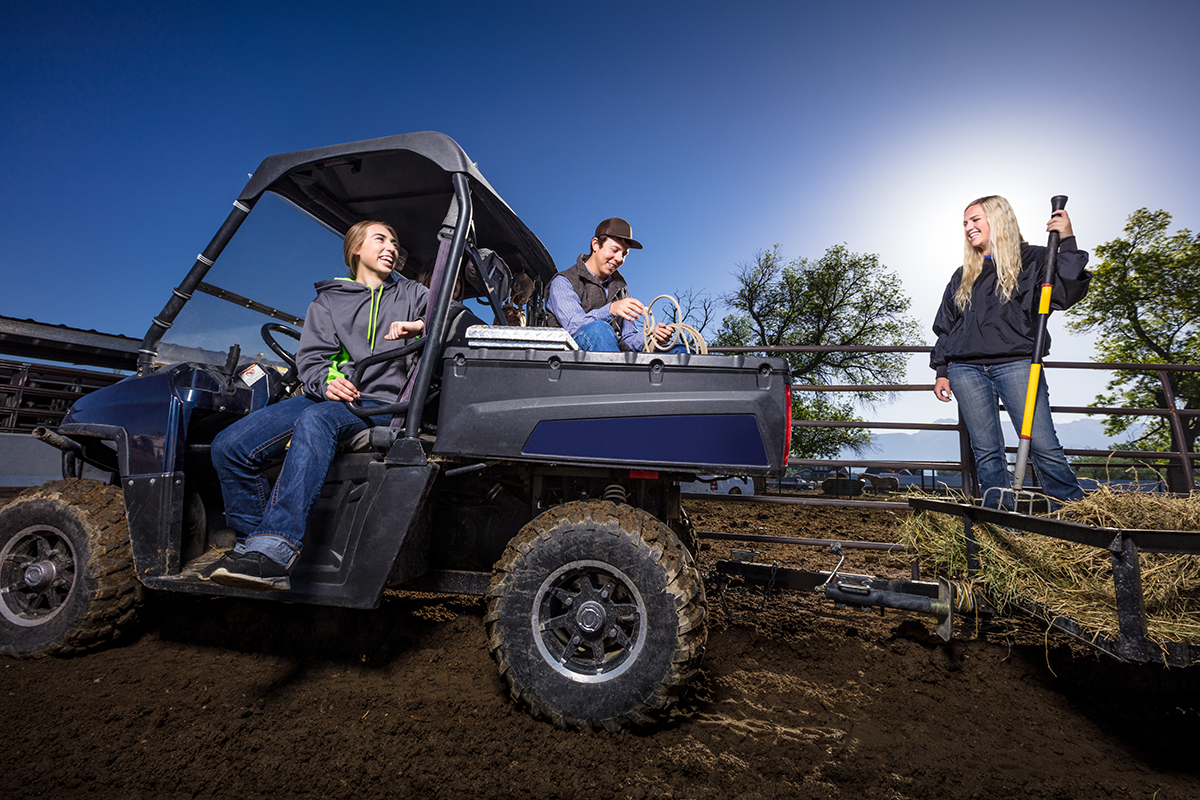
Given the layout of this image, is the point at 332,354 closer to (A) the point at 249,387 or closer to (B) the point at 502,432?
(A) the point at 249,387

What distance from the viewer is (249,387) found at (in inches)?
109

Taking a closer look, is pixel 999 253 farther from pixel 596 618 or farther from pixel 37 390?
pixel 37 390

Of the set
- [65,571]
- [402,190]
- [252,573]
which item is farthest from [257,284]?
[252,573]

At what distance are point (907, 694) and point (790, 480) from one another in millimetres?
19581

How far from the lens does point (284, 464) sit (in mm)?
2129

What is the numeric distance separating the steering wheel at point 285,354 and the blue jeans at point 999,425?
3.56 m

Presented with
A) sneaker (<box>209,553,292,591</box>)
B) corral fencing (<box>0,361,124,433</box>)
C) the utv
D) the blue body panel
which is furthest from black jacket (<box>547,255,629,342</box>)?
corral fencing (<box>0,361,124,433</box>)

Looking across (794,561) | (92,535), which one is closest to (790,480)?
(794,561)

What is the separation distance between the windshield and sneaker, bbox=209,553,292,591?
1.34 metres

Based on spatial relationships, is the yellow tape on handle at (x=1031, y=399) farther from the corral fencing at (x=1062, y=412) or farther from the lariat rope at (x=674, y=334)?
the lariat rope at (x=674, y=334)

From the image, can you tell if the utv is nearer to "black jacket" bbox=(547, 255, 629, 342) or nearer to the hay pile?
"black jacket" bbox=(547, 255, 629, 342)

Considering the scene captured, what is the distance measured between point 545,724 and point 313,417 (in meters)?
1.46

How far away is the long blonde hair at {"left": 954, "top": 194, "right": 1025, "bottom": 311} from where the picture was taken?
297cm

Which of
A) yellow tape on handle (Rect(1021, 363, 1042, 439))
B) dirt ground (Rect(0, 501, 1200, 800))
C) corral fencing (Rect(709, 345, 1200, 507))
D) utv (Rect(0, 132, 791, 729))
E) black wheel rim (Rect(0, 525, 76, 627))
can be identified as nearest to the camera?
dirt ground (Rect(0, 501, 1200, 800))
